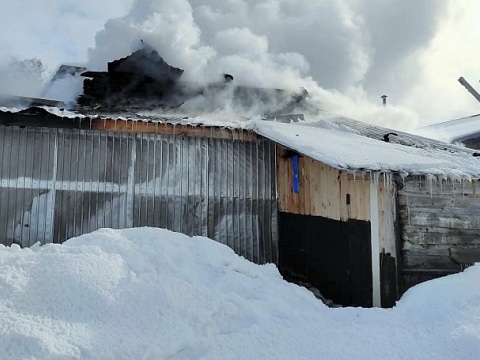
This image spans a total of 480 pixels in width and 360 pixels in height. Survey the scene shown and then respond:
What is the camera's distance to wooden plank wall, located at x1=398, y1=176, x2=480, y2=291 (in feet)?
23.0

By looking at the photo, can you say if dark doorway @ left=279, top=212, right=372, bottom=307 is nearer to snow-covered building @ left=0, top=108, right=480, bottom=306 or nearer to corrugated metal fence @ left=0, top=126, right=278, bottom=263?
snow-covered building @ left=0, top=108, right=480, bottom=306

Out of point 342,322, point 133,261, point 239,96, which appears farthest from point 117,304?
point 239,96

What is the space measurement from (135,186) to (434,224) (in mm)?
5371

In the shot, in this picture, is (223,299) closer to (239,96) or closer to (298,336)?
(298,336)

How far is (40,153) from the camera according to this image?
730 centimetres

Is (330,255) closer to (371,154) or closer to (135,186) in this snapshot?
(371,154)

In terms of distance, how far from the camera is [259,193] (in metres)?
8.54

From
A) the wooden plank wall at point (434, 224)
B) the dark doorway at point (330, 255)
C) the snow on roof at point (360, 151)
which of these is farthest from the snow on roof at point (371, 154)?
the dark doorway at point (330, 255)

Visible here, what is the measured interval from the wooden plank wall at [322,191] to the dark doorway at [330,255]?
14 cm

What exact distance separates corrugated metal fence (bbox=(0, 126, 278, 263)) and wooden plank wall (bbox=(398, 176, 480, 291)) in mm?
2612

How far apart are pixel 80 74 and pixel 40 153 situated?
223 inches

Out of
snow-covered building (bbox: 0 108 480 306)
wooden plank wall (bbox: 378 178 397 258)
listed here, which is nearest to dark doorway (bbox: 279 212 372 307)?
snow-covered building (bbox: 0 108 480 306)

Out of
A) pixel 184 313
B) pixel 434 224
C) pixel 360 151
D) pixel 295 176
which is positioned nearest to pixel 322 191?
pixel 295 176

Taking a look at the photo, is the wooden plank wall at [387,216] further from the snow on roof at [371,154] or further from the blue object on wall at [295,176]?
the blue object on wall at [295,176]
